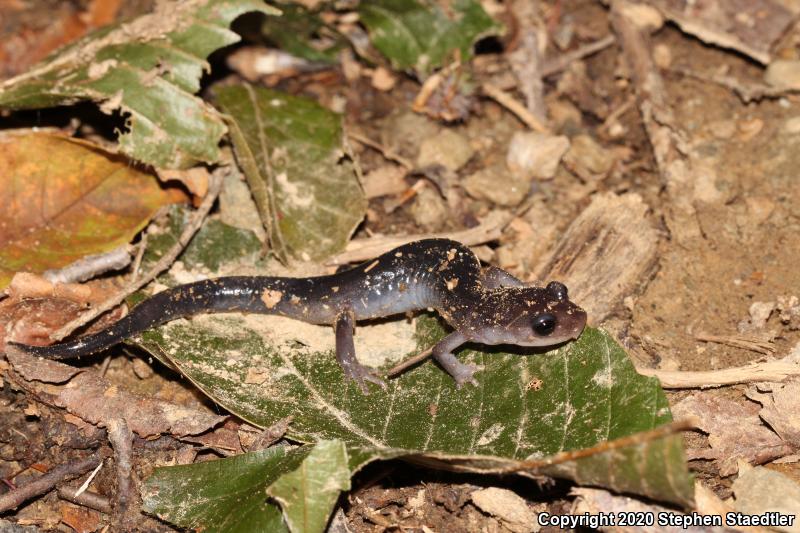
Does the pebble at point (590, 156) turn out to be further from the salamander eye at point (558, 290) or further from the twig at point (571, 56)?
the salamander eye at point (558, 290)

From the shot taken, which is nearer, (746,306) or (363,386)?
(363,386)

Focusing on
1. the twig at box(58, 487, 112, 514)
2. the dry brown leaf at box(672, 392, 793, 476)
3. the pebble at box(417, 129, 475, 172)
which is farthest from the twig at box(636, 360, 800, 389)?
the twig at box(58, 487, 112, 514)

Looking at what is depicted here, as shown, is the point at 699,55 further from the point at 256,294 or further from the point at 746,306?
the point at 256,294

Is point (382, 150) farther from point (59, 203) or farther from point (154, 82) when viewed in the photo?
point (59, 203)

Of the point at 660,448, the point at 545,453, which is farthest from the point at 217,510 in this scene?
the point at 660,448

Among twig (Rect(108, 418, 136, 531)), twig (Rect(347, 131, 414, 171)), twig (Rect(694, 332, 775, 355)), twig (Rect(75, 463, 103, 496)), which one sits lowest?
twig (Rect(75, 463, 103, 496))

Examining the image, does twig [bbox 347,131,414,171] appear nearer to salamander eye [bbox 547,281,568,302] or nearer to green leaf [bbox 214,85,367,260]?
green leaf [bbox 214,85,367,260]
